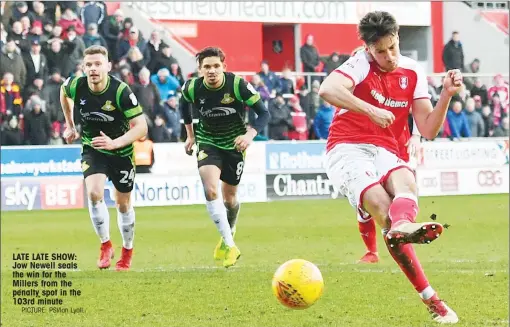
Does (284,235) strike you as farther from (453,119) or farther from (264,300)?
(453,119)

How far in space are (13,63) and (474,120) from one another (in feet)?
40.5

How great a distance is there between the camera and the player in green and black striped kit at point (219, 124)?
38.9 ft

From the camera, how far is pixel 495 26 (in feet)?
121

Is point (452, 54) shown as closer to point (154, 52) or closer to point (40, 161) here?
point (154, 52)

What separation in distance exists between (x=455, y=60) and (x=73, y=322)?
77.4 feet

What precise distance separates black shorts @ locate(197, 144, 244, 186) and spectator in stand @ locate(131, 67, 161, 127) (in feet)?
34.1

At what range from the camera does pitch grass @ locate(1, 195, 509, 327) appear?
8062 mm

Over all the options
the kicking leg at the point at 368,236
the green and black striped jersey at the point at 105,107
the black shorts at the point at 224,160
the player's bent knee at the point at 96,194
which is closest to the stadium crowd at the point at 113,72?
the black shorts at the point at 224,160

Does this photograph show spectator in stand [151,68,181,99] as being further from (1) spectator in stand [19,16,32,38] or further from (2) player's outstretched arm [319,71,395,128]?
(2) player's outstretched arm [319,71,395,128]

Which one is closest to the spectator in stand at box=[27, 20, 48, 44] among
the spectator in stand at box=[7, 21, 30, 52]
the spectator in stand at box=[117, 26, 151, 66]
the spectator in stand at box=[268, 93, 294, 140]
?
the spectator in stand at box=[7, 21, 30, 52]

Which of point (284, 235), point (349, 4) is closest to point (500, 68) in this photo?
point (349, 4)

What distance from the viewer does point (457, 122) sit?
2680 centimetres

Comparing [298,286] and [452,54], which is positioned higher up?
[452,54]

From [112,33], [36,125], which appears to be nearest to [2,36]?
[36,125]
